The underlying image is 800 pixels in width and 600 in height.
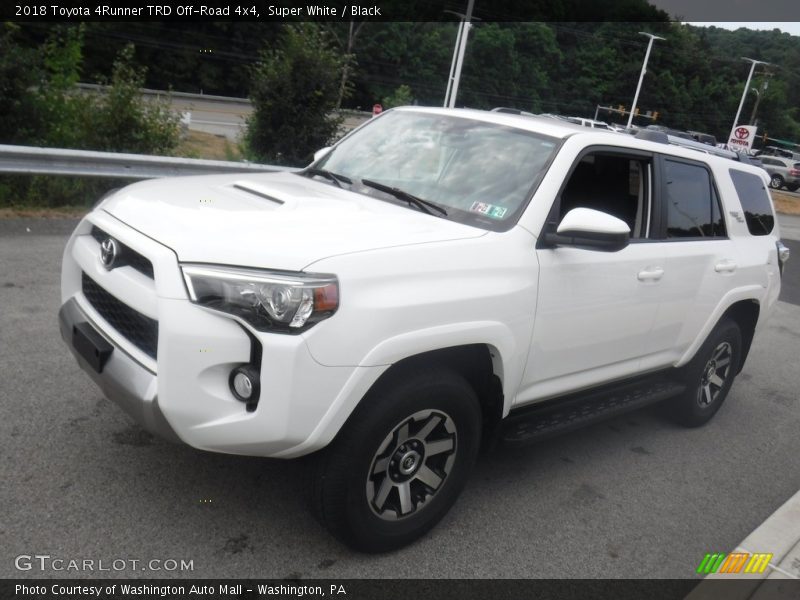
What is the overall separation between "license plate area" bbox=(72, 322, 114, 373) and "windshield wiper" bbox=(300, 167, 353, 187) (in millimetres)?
1541

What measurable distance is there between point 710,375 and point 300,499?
10.7ft

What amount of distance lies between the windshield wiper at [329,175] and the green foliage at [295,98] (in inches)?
318

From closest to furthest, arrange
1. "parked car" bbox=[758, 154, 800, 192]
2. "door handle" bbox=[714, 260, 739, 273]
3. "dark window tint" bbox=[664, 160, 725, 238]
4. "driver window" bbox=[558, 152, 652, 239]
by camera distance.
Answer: "driver window" bbox=[558, 152, 652, 239], "dark window tint" bbox=[664, 160, 725, 238], "door handle" bbox=[714, 260, 739, 273], "parked car" bbox=[758, 154, 800, 192]

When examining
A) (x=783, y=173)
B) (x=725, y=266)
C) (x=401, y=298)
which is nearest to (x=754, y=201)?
(x=725, y=266)

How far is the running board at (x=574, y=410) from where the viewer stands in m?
3.71

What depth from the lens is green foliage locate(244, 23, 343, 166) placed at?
39.6ft

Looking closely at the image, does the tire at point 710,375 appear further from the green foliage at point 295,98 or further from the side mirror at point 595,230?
the green foliage at point 295,98

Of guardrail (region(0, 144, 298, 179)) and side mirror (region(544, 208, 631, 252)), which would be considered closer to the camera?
side mirror (region(544, 208, 631, 252))

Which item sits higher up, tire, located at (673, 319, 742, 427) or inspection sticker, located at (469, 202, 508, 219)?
inspection sticker, located at (469, 202, 508, 219)

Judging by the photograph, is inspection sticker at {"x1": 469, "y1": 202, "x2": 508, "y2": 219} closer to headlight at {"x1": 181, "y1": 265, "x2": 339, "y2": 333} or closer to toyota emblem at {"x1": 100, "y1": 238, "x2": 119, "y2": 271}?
headlight at {"x1": 181, "y1": 265, "x2": 339, "y2": 333}

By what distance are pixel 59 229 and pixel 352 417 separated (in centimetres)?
623

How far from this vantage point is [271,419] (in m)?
2.71

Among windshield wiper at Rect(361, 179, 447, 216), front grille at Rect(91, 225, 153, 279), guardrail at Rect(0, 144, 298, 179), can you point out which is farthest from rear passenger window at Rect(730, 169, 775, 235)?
guardrail at Rect(0, 144, 298, 179)

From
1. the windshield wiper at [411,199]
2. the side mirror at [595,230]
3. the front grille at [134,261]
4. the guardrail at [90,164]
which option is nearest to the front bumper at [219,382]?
→ the front grille at [134,261]
